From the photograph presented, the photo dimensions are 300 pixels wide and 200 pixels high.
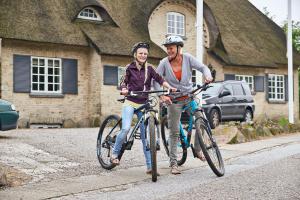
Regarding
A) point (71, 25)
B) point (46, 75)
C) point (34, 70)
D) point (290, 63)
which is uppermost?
point (71, 25)

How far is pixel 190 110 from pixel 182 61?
73 centimetres

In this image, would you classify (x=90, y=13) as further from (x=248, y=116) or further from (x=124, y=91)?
(x=124, y=91)

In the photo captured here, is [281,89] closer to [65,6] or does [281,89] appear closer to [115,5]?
[115,5]

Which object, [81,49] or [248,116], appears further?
[81,49]

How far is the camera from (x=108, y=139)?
27.6ft

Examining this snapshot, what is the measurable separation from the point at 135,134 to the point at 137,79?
0.80 m

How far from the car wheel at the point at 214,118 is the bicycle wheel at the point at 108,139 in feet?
32.3

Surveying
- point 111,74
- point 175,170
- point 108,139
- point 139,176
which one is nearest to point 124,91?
point 108,139

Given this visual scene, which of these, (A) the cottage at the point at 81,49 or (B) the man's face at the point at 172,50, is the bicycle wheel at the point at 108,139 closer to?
(B) the man's face at the point at 172,50

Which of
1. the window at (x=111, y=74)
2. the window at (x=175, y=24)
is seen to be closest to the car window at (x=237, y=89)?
the window at (x=111, y=74)

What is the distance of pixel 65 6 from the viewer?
77.1ft

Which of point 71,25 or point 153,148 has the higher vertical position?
point 71,25

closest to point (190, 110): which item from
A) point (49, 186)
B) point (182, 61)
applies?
point (182, 61)

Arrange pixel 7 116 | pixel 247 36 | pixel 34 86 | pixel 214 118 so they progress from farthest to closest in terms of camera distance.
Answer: pixel 247 36 < pixel 34 86 < pixel 214 118 < pixel 7 116
